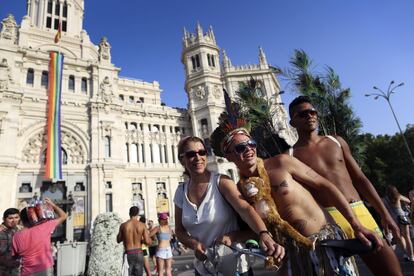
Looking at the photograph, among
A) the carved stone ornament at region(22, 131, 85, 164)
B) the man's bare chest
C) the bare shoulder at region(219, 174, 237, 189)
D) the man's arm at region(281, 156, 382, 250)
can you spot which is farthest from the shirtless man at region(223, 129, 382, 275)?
the carved stone ornament at region(22, 131, 85, 164)

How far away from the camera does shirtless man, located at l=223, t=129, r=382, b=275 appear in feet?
5.77

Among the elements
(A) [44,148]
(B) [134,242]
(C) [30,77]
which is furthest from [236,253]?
(C) [30,77]

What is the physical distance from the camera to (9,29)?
2572 centimetres

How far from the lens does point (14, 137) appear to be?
22.5 meters

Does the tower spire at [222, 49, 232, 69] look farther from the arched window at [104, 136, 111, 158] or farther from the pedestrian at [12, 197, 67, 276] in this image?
the pedestrian at [12, 197, 67, 276]

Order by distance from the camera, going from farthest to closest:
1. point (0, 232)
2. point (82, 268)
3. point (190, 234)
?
point (82, 268) < point (0, 232) < point (190, 234)

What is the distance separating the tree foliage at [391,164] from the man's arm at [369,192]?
80.4ft

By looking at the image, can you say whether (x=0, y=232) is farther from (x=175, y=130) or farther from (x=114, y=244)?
(x=175, y=130)

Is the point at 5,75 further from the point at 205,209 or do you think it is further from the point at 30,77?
the point at 205,209

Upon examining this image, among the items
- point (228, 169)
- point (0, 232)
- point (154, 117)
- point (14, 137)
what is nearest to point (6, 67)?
point (14, 137)

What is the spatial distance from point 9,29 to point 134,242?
28955 mm

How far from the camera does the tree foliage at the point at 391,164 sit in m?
24.5

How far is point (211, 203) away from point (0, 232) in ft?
13.8

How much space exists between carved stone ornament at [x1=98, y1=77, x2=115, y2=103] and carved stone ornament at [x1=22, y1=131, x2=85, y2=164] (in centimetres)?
493
